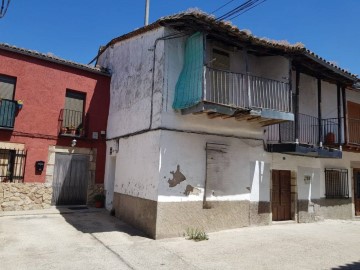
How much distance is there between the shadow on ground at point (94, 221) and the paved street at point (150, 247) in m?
0.03

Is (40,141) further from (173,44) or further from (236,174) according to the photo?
(236,174)

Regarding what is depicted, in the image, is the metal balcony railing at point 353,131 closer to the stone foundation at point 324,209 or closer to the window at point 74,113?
the stone foundation at point 324,209

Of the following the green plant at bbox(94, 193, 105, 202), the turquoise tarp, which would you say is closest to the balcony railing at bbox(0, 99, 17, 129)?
the green plant at bbox(94, 193, 105, 202)

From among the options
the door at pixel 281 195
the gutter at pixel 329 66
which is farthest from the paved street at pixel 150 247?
the gutter at pixel 329 66

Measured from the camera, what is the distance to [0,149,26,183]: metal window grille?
10688 mm

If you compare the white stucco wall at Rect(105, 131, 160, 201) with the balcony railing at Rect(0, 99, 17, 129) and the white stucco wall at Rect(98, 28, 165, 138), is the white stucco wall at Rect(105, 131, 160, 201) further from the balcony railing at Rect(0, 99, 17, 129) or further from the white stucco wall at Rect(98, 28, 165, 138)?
the balcony railing at Rect(0, 99, 17, 129)

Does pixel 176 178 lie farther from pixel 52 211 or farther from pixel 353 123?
pixel 353 123

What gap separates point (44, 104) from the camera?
37.5 feet

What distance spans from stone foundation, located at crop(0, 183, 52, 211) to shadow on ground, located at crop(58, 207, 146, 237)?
684 mm

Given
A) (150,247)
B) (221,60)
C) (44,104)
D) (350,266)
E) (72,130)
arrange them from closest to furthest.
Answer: (350,266)
(150,247)
(221,60)
(44,104)
(72,130)

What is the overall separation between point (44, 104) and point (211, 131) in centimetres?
630

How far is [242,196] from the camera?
984cm

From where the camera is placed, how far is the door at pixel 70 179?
455 inches

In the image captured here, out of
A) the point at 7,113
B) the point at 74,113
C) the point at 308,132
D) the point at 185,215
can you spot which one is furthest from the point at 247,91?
the point at 7,113
